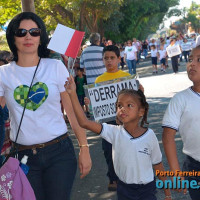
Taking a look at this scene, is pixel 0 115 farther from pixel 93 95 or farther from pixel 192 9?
pixel 192 9

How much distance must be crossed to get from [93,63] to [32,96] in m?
5.17

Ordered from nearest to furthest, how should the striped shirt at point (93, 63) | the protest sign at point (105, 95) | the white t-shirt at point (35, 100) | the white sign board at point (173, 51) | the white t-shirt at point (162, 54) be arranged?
the white t-shirt at point (35, 100), the protest sign at point (105, 95), the striped shirt at point (93, 63), the white sign board at point (173, 51), the white t-shirt at point (162, 54)

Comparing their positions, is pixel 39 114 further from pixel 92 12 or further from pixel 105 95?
pixel 92 12

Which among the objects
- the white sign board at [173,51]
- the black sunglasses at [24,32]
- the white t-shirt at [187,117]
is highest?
the black sunglasses at [24,32]

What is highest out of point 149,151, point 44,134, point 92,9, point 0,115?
point 92,9

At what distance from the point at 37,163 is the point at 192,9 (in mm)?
126329

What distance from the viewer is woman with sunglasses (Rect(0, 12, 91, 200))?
2.90 meters

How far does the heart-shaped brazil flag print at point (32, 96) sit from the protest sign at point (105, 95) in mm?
2323

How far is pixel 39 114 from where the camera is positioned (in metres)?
2.91

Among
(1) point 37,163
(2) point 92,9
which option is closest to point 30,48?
(1) point 37,163

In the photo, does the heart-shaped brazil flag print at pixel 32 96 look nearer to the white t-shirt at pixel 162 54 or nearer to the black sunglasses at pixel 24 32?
the black sunglasses at pixel 24 32

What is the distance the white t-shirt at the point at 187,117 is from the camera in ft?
9.57

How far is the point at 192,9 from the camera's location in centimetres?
12281

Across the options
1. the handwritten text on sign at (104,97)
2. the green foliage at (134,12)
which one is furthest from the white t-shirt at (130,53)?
the green foliage at (134,12)
